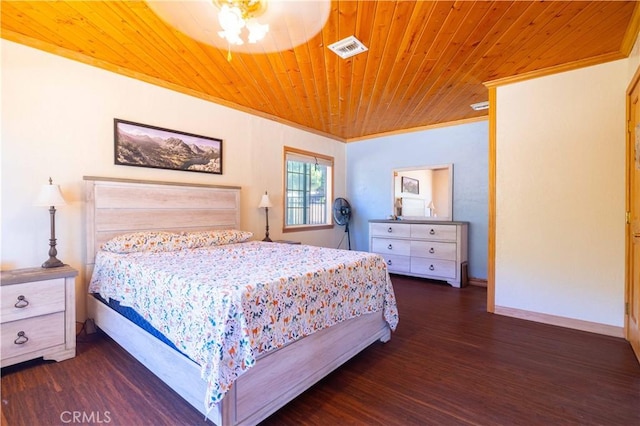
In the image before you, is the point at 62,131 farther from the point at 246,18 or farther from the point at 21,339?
the point at 246,18

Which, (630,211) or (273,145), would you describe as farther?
(273,145)

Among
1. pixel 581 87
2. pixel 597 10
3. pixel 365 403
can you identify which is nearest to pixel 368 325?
pixel 365 403

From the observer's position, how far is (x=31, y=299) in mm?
2090

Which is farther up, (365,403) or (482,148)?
(482,148)

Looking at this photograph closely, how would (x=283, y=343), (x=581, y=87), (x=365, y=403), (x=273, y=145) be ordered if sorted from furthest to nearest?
(x=273, y=145)
(x=581, y=87)
(x=365, y=403)
(x=283, y=343)

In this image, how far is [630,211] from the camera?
2.51 metres

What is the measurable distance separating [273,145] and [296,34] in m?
2.26

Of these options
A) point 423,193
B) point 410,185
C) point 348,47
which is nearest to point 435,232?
point 423,193

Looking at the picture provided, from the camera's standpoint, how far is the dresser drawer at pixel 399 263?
475cm

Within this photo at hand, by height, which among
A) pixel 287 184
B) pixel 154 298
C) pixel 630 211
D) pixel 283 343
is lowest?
pixel 283 343

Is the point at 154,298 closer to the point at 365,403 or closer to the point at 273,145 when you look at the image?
the point at 365,403

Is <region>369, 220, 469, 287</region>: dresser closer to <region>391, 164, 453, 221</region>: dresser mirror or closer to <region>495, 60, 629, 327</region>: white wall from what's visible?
<region>391, 164, 453, 221</region>: dresser mirror

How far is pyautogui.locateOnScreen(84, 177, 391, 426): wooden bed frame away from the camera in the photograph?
4.97ft

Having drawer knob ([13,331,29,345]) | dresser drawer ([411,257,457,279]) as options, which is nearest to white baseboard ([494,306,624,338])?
dresser drawer ([411,257,457,279])
